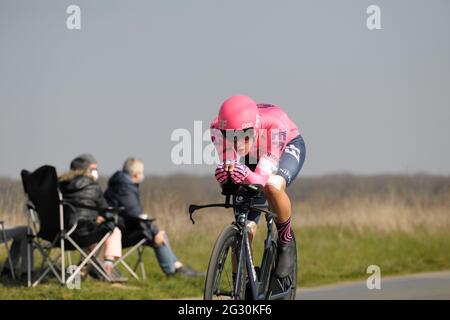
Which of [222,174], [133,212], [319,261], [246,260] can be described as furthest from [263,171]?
A: [319,261]

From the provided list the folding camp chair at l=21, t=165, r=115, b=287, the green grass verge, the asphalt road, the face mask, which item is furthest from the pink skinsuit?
the face mask

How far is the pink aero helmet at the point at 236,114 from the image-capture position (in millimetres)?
7125

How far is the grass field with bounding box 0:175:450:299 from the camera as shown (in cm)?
1263

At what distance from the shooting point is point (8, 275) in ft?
43.0

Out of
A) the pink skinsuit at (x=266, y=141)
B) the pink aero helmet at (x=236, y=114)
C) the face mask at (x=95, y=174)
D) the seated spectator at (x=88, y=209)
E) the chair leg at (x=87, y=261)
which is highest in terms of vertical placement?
the pink aero helmet at (x=236, y=114)

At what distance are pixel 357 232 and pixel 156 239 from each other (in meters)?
6.14

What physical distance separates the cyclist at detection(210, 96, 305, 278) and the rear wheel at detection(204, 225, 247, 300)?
256 millimetres

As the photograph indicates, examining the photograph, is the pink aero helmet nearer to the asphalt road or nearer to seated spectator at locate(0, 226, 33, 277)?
the asphalt road

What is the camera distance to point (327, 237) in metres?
18.3

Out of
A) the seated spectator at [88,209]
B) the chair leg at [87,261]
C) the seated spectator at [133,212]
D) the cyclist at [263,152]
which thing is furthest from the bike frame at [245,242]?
the seated spectator at [133,212]

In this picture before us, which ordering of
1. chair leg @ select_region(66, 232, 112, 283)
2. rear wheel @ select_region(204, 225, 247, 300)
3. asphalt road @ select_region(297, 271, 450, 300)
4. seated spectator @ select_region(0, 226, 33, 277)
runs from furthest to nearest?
1. seated spectator @ select_region(0, 226, 33, 277)
2. chair leg @ select_region(66, 232, 112, 283)
3. asphalt road @ select_region(297, 271, 450, 300)
4. rear wheel @ select_region(204, 225, 247, 300)

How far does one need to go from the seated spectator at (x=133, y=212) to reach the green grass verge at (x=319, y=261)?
221 mm

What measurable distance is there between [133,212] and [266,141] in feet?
20.0

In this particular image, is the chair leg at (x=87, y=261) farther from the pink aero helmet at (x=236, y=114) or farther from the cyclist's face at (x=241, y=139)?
the pink aero helmet at (x=236, y=114)
